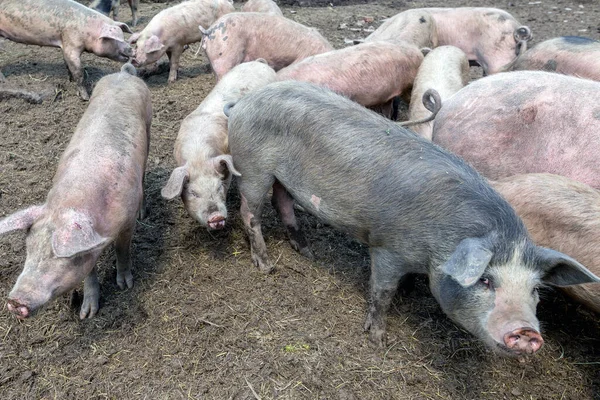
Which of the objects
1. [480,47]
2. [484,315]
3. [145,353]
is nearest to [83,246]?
[145,353]

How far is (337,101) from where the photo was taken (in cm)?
389

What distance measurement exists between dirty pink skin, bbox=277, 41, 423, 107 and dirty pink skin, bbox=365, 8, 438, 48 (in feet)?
2.64

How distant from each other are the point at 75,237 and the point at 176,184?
3.52 feet

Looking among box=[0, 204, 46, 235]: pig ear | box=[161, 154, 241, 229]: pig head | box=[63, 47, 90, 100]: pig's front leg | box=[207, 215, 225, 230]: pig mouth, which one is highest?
box=[0, 204, 46, 235]: pig ear

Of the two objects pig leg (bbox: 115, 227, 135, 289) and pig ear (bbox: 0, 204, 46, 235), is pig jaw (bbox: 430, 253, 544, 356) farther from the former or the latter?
pig ear (bbox: 0, 204, 46, 235)

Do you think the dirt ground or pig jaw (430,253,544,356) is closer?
pig jaw (430,253,544,356)

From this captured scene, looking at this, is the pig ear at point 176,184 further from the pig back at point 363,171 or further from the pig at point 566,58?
the pig at point 566,58


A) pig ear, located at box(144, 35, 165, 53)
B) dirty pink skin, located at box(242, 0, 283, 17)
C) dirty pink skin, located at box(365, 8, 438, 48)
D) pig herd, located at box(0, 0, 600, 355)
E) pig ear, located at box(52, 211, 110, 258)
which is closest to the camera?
pig herd, located at box(0, 0, 600, 355)

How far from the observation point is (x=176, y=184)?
4.26m

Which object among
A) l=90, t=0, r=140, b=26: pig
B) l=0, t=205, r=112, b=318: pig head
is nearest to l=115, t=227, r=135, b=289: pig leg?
l=0, t=205, r=112, b=318: pig head

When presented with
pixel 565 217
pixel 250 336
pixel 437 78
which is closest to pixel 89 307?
pixel 250 336

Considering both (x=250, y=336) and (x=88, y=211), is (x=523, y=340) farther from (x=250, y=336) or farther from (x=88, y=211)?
(x=88, y=211)

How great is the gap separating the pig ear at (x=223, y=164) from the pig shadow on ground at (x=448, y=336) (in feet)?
2.76

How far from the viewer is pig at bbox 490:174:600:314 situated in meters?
3.38
